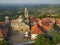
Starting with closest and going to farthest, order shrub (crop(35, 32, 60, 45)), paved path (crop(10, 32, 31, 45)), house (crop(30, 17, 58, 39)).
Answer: shrub (crop(35, 32, 60, 45)) < paved path (crop(10, 32, 31, 45)) < house (crop(30, 17, 58, 39))

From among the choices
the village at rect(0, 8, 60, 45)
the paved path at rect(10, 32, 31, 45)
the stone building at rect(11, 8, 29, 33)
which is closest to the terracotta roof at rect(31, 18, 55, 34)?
the village at rect(0, 8, 60, 45)

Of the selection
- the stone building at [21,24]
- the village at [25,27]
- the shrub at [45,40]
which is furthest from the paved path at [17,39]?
the shrub at [45,40]

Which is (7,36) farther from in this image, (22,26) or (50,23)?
(50,23)

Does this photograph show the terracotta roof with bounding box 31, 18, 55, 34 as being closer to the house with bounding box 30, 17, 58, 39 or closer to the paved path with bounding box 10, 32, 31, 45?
the house with bounding box 30, 17, 58, 39

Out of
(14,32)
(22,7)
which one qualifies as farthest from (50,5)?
(14,32)

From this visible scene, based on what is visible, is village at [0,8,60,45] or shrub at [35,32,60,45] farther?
village at [0,8,60,45]

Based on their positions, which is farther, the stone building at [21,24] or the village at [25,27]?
the stone building at [21,24]

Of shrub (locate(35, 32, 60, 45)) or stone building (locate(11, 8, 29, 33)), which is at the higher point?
stone building (locate(11, 8, 29, 33))

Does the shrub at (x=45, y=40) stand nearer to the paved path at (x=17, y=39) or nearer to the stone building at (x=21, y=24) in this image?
the paved path at (x=17, y=39)
